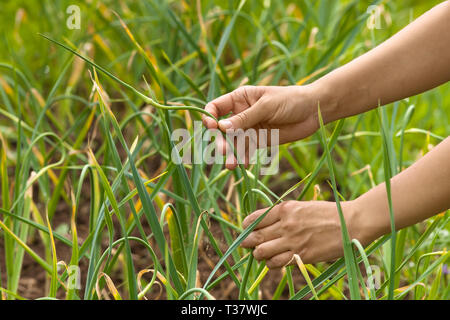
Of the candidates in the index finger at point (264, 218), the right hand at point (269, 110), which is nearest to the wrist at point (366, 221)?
the index finger at point (264, 218)

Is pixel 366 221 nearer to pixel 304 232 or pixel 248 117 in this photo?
pixel 304 232

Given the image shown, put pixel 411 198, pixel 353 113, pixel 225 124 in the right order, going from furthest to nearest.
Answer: pixel 353 113
pixel 225 124
pixel 411 198

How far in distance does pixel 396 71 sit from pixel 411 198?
26 centimetres

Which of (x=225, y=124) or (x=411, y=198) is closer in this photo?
(x=411, y=198)

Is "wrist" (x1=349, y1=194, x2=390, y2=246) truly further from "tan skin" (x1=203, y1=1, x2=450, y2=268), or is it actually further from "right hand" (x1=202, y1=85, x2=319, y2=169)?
"right hand" (x1=202, y1=85, x2=319, y2=169)

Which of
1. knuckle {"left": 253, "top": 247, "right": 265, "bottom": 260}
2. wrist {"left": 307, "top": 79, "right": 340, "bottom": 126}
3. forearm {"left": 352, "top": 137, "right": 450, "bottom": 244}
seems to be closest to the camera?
forearm {"left": 352, "top": 137, "right": 450, "bottom": 244}

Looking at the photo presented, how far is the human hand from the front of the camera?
37.4 inches

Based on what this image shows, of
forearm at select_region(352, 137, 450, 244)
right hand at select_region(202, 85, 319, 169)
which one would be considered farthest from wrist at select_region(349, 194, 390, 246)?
right hand at select_region(202, 85, 319, 169)

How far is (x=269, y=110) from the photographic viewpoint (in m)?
1.07

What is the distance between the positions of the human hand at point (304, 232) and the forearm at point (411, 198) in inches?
0.4

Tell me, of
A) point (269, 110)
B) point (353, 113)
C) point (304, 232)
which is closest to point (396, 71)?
point (353, 113)

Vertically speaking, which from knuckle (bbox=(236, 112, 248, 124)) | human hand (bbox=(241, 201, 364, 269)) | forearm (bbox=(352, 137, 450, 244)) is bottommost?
human hand (bbox=(241, 201, 364, 269))
